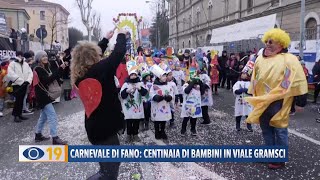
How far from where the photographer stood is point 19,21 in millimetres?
51594

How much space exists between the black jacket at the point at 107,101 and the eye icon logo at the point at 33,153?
122 cm

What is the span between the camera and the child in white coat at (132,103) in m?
6.61

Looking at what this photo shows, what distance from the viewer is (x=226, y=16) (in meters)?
36.8

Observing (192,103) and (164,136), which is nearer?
(164,136)

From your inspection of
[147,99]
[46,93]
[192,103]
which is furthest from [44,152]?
[192,103]

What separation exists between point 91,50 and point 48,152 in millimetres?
1663

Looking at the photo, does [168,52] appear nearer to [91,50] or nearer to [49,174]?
[49,174]

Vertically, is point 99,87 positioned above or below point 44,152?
above

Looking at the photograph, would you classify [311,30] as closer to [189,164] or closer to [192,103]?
[192,103]

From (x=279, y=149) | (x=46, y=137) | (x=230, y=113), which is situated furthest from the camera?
(x=230, y=113)

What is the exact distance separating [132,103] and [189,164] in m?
1.98

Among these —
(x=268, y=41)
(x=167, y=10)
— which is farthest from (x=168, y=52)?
(x=167, y=10)

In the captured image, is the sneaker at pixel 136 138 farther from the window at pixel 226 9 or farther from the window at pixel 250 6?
the window at pixel 226 9

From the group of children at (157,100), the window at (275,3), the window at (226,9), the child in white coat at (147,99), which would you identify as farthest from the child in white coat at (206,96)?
the window at (226,9)
